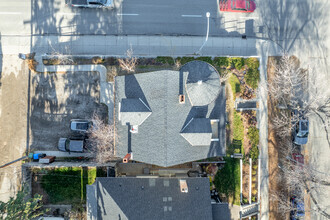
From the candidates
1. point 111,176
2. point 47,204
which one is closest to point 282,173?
point 111,176

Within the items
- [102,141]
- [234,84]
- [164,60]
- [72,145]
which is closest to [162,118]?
[102,141]

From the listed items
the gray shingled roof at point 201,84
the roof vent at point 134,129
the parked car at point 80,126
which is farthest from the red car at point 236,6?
the parked car at point 80,126

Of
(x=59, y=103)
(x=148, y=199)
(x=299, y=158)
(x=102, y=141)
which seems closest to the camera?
(x=148, y=199)

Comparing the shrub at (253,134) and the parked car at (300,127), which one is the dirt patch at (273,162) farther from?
the parked car at (300,127)

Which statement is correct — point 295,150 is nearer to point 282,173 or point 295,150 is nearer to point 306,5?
point 282,173

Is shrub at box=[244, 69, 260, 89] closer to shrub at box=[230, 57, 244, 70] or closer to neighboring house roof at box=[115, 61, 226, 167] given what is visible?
shrub at box=[230, 57, 244, 70]

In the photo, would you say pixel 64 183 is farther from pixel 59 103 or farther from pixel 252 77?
pixel 252 77
